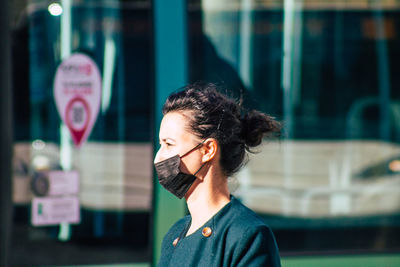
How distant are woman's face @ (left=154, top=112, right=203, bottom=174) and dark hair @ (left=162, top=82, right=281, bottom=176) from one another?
0.07 ft

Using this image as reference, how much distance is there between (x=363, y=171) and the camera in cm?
398

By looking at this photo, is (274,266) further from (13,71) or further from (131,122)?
(13,71)

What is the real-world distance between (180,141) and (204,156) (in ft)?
0.29

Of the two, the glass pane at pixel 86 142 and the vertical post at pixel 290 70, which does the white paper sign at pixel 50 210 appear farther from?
the vertical post at pixel 290 70

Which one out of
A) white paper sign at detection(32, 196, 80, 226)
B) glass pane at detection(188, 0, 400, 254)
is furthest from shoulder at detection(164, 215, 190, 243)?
glass pane at detection(188, 0, 400, 254)

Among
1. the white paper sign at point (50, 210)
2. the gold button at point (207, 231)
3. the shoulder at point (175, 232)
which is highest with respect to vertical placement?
the gold button at point (207, 231)

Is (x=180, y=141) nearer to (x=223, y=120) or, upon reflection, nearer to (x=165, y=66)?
(x=223, y=120)

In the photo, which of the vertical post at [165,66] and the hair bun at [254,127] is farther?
the vertical post at [165,66]

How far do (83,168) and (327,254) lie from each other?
1638mm

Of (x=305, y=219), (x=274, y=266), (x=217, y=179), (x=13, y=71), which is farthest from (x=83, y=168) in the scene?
(x=274, y=266)

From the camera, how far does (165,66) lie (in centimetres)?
343

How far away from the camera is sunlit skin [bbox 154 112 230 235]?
1778mm

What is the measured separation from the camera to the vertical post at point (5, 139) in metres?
3.30

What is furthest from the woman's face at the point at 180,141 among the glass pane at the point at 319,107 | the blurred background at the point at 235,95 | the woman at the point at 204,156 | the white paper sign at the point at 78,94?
the glass pane at the point at 319,107
